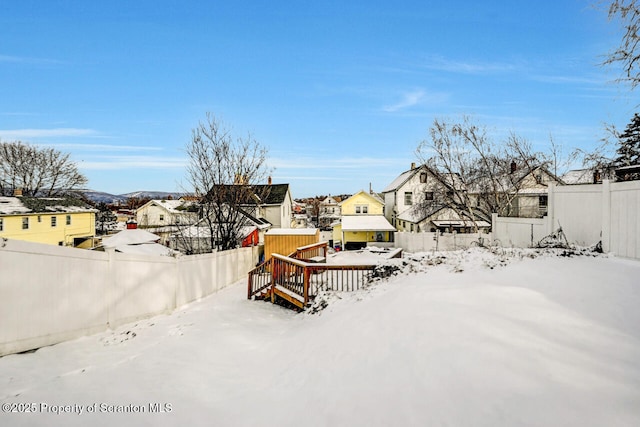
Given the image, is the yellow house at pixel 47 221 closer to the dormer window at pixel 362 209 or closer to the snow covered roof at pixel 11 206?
the snow covered roof at pixel 11 206

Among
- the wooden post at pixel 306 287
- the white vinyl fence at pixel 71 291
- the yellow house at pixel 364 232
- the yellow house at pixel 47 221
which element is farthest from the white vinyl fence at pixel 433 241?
the yellow house at pixel 47 221

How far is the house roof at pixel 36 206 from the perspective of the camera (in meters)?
27.6

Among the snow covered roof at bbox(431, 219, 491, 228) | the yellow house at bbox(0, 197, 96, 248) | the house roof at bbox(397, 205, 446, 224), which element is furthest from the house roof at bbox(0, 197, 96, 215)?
the snow covered roof at bbox(431, 219, 491, 228)

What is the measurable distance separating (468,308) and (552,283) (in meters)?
1.70

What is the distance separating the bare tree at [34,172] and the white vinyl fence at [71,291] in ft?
129

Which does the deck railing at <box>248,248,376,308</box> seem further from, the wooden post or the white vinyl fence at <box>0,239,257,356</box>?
the white vinyl fence at <box>0,239,257,356</box>

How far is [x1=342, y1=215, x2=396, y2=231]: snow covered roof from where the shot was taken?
3084 centimetres

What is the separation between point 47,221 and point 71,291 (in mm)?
31457

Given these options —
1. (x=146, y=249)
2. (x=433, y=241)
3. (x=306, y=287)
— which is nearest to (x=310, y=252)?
(x=306, y=287)

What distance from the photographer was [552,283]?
17.1ft

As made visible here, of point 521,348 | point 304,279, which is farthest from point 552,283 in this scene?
point 304,279

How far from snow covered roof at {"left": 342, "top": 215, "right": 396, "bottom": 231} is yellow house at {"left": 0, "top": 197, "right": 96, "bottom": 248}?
2514 centimetres

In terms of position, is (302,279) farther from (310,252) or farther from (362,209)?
(362,209)

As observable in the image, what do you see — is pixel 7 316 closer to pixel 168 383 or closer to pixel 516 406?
pixel 168 383
